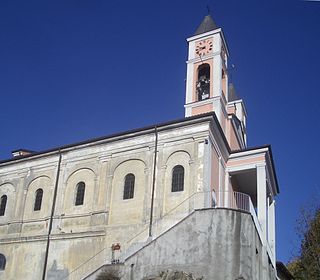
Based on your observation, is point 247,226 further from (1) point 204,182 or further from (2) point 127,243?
(2) point 127,243

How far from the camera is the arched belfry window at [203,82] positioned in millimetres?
29906

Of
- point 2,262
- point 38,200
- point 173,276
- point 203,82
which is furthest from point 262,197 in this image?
point 2,262

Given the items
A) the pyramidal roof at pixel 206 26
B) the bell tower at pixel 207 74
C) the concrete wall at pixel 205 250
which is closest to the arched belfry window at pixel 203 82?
the bell tower at pixel 207 74

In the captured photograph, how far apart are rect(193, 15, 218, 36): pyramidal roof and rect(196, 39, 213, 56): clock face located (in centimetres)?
100

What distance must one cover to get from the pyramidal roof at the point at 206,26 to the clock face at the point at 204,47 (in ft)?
3.27

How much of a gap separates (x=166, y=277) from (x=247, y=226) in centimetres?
407

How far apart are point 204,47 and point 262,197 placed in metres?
10.6

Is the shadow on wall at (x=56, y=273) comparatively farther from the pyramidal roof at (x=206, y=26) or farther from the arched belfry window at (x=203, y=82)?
the pyramidal roof at (x=206, y=26)

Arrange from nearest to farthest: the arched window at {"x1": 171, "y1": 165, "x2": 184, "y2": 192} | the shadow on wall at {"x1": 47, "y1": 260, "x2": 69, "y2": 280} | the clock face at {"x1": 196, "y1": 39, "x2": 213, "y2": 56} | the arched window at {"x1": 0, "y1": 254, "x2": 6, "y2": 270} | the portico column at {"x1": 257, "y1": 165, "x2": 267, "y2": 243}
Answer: the arched window at {"x1": 171, "y1": 165, "x2": 184, "y2": 192} → the portico column at {"x1": 257, "y1": 165, "x2": 267, "y2": 243} → the shadow on wall at {"x1": 47, "y1": 260, "x2": 69, "y2": 280} → the arched window at {"x1": 0, "y1": 254, "x2": 6, "y2": 270} → the clock face at {"x1": 196, "y1": 39, "x2": 213, "y2": 56}

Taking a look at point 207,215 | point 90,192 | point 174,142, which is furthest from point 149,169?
point 207,215

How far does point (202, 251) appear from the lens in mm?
19906

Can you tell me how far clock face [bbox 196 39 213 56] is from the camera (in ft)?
101

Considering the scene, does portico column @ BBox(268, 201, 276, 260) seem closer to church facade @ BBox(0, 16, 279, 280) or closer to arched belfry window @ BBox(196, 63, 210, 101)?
church facade @ BBox(0, 16, 279, 280)

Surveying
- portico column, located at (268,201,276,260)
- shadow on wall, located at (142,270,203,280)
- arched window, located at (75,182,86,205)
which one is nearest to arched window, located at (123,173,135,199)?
arched window, located at (75,182,86,205)
